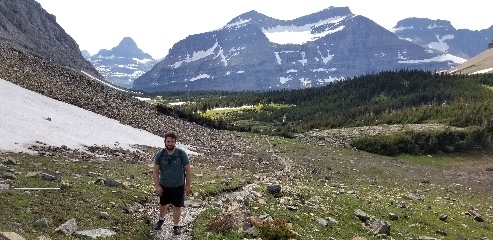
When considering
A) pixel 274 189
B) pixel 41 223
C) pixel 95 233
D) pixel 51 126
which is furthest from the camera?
pixel 51 126

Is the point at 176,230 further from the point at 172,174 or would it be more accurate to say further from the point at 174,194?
the point at 172,174

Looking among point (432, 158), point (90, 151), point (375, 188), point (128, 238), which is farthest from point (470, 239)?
point (432, 158)

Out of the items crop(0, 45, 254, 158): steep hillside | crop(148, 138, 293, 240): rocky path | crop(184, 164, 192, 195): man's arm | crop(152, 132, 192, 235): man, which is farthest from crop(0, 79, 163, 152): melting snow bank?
crop(184, 164, 192, 195): man's arm

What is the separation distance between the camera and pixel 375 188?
130ft

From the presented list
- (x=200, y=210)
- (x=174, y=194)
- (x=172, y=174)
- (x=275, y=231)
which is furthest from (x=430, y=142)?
(x=172, y=174)

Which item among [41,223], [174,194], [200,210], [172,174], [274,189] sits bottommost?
[274,189]

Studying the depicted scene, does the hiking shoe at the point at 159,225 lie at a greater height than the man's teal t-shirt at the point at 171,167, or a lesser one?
lesser

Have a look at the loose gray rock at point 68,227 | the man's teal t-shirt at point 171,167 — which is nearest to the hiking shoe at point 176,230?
the man's teal t-shirt at point 171,167

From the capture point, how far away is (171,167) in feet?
52.7

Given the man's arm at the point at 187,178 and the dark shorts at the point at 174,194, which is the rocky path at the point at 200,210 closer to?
the dark shorts at the point at 174,194

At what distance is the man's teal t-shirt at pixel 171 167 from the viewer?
16062 mm

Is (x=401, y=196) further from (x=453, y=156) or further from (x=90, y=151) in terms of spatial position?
(x=453, y=156)

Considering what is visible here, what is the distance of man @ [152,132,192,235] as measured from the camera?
16.0m

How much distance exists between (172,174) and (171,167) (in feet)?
0.98
